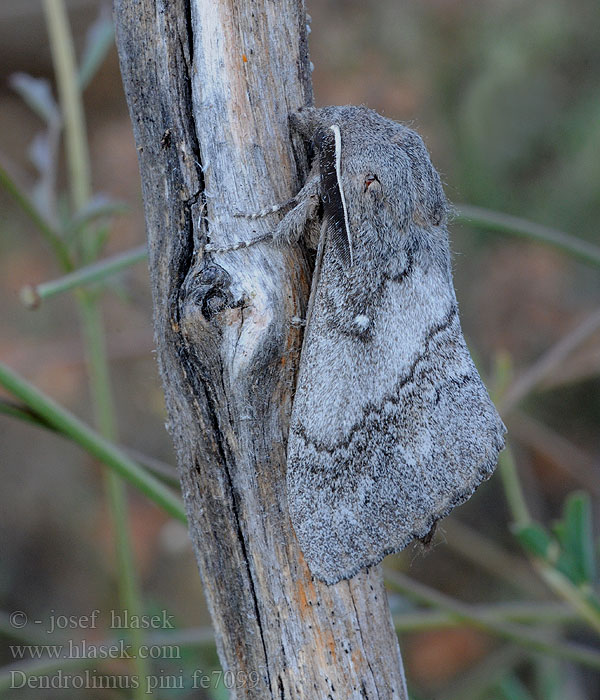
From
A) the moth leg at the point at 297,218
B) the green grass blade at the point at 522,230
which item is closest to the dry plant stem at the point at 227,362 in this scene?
the moth leg at the point at 297,218

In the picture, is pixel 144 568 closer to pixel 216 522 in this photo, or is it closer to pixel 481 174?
pixel 481 174

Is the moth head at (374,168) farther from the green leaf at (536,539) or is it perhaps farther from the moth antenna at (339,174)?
the green leaf at (536,539)

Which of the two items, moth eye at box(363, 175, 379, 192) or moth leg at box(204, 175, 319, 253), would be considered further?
moth eye at box(363, 175, 379, 192)

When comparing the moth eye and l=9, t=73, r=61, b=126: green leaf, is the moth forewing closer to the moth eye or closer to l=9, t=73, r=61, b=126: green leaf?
the moth eye

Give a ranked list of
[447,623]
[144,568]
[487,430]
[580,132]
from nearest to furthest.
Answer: [487,430]
[447,623]
[580,132]
[144,568]

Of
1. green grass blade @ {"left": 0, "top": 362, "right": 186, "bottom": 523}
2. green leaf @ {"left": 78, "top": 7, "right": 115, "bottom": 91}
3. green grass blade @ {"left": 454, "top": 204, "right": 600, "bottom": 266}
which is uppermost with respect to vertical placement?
green leaf @ {"left": 78, "top": 7, "right": 115, "bottom": 91}

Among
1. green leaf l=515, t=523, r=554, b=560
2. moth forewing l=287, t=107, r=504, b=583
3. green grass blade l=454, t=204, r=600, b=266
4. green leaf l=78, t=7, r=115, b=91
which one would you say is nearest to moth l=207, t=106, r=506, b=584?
moth forewing l=287, t=107, r=504, b=583

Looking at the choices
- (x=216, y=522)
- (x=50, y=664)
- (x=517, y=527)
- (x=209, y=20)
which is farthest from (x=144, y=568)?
(x=209, y=20)
